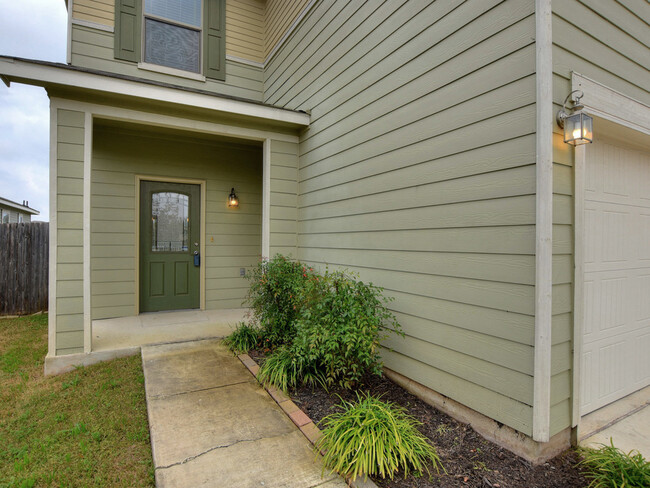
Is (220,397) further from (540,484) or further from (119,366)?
(540,484)

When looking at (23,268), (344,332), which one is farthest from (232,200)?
(23,268)

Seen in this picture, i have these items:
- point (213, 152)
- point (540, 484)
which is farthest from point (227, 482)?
point (213, 152)

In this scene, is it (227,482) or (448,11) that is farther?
(448,11)

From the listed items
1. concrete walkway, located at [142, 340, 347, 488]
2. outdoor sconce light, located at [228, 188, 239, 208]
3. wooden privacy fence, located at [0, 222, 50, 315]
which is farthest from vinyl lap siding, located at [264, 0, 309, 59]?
wooden privacy fence, located at [0, 222, 50, 315]

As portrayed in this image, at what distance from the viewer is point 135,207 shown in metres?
5.12

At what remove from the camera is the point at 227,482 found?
5.95 ft

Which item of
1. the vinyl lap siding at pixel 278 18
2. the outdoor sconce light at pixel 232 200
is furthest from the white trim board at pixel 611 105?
the outdoor sconce light at pixel 232 200

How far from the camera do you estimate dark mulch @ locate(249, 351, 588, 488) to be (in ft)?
5.98

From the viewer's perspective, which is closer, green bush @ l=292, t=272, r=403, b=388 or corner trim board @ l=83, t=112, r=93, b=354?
green bush @ l=292, t=272, r=403, b=388

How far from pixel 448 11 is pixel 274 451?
3318mm

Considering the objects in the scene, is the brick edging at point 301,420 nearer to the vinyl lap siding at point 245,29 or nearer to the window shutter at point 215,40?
the window shutter at point 215,40

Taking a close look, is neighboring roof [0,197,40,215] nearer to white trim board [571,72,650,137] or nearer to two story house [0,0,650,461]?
two story house [0,0,650,461]

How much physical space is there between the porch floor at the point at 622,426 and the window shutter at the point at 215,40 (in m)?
6.39

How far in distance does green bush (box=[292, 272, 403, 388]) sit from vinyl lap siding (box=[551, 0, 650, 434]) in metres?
1.12
